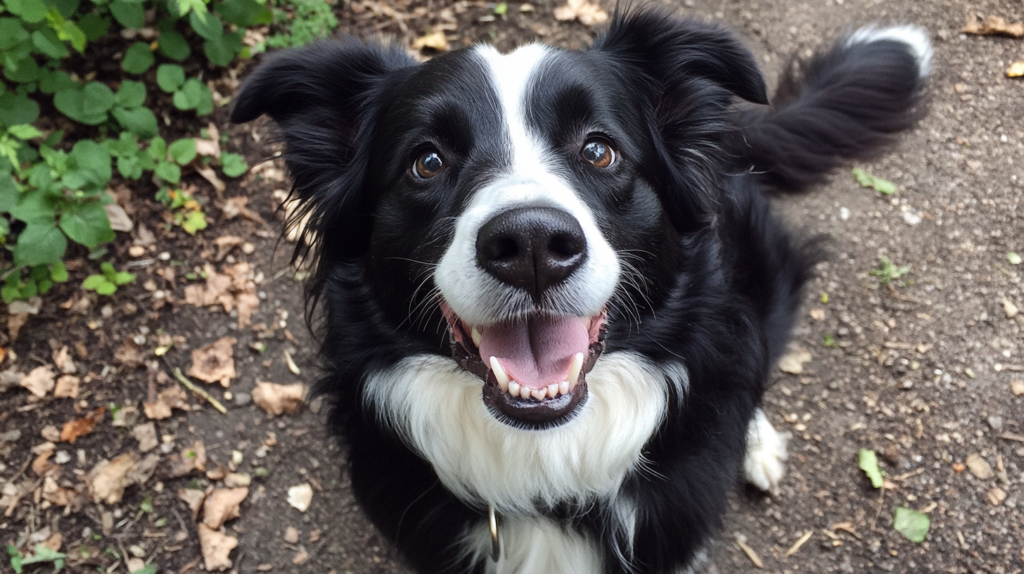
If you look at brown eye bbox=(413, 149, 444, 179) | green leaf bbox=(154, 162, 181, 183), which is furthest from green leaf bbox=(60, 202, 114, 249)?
brown eye bbox=(413, 149, 444, 179)

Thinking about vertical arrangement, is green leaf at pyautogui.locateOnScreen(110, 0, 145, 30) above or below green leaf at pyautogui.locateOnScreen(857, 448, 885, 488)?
above

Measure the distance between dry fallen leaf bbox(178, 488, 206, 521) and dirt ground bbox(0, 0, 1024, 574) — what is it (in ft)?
0.09

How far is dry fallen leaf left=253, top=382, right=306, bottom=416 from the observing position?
3.14m

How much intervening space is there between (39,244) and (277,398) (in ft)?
3.73

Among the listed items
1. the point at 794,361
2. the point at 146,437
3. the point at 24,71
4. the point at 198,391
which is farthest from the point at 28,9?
the point at 794,361

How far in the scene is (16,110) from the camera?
2.91 m

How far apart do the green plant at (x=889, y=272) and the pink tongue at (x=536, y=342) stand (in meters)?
2.23

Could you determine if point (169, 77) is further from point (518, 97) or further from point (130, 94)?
point (518, 97)

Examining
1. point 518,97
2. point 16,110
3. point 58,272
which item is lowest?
point 58,272

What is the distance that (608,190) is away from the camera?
1.99 meters

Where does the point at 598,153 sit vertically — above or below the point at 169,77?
above

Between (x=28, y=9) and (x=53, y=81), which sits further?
(x=53, y=81)

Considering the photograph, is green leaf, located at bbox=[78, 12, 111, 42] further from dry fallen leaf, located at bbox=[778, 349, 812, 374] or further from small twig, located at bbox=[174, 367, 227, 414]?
dry fallen leaf, located at bbox=[778, 349, 812, 374]

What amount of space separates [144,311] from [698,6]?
347cm
